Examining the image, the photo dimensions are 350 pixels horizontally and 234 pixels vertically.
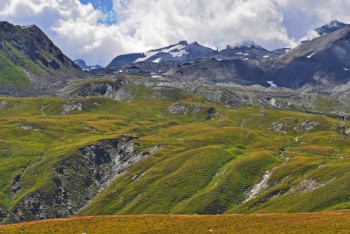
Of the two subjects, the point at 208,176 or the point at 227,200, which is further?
the point at 208,176

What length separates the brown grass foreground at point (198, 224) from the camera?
56656 millimetres

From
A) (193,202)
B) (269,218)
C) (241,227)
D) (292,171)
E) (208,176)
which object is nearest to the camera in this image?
(241,227)

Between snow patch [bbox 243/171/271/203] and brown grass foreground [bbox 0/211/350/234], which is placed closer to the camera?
brown grass foreground [bbox 0/211/350/234]

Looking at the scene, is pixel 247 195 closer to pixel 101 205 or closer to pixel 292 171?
pixel 292 171

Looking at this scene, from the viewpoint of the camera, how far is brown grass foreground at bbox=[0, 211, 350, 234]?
56656 mm

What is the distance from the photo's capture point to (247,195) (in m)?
172

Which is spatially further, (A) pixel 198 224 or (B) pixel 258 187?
(B) pixel 258 187

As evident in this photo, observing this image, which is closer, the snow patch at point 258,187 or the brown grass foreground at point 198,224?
the brown grass foreground at point 198,224

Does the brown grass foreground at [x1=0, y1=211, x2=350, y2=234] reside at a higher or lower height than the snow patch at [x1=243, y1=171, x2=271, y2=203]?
higher

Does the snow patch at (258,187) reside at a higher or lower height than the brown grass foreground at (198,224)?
lower

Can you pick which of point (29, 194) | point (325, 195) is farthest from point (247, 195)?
point (29, 194)

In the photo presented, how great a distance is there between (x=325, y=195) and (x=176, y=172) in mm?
71512

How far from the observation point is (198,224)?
204ft

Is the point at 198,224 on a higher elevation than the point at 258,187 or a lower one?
higher
